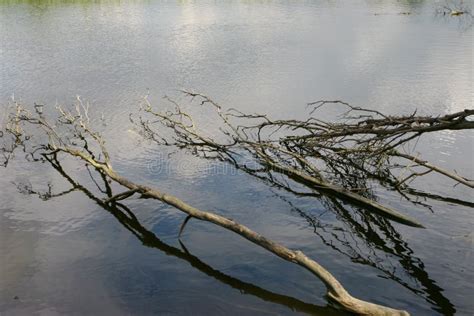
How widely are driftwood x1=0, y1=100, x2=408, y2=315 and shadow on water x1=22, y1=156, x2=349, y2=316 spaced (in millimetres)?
258

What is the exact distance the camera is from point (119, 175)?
13.6m

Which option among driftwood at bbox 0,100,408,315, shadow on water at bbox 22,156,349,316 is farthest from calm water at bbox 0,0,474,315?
→ driftwood at bbox 0,100,408,315

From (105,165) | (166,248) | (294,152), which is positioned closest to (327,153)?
(294,152)

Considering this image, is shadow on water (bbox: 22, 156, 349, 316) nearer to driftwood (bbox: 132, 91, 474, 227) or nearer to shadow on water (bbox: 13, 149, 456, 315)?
shadow on water (bbox: 13, 149, 456, 315)

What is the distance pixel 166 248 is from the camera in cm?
1066

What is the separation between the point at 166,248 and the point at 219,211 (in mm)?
1889

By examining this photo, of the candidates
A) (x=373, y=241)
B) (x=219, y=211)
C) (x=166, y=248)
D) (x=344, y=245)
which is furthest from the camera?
(x=219, y=211)

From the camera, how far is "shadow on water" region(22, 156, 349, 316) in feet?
28.9

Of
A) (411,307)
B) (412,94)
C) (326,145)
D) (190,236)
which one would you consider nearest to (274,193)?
(326,145)

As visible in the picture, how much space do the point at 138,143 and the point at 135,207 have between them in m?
4.02

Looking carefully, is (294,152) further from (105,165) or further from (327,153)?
(105,165)

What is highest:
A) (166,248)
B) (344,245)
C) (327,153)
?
(327,153)

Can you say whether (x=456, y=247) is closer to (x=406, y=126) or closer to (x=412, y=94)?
(x=406, y=126)

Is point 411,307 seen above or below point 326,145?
below
